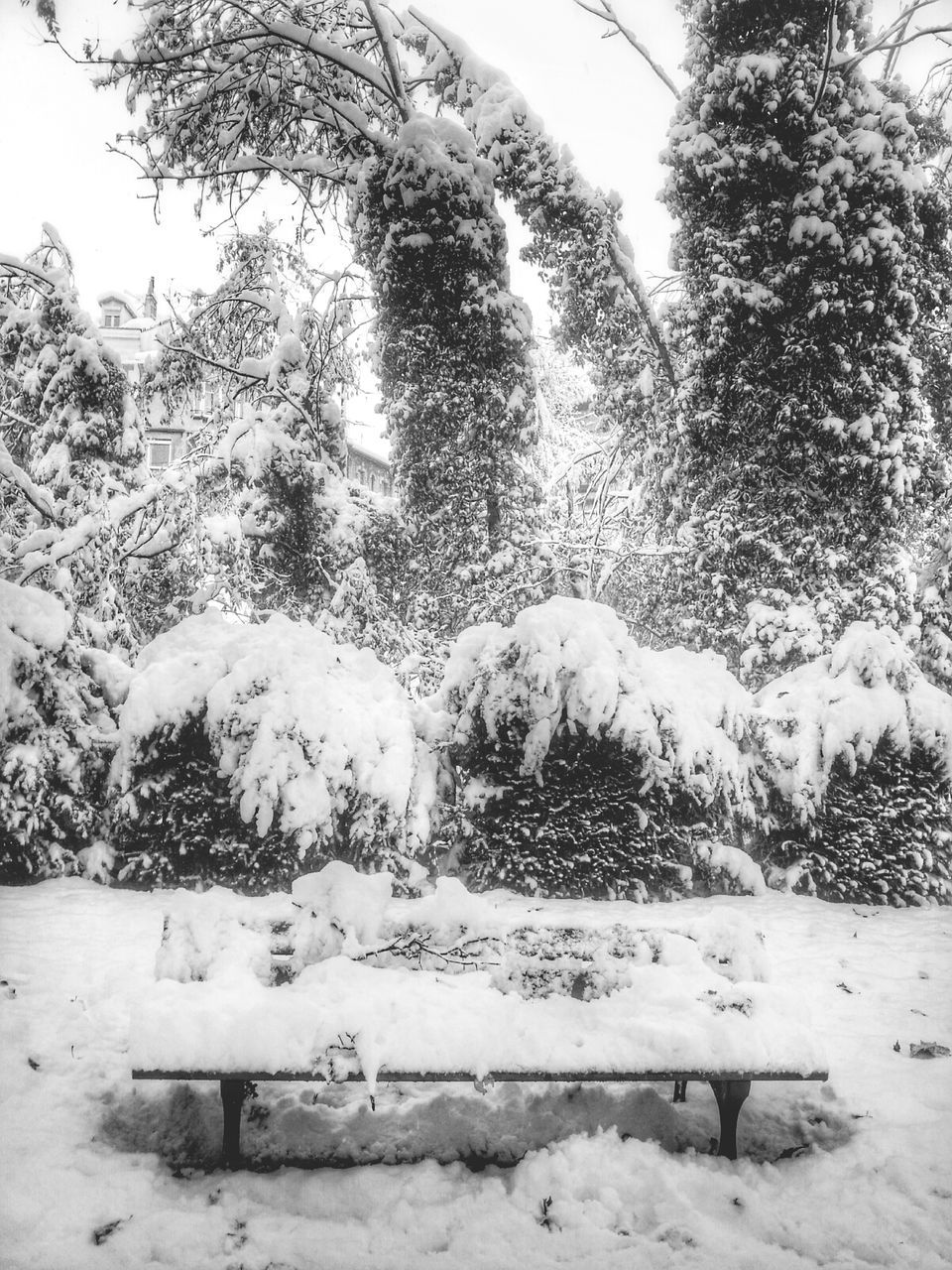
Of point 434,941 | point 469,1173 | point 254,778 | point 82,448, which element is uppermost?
point 82,448

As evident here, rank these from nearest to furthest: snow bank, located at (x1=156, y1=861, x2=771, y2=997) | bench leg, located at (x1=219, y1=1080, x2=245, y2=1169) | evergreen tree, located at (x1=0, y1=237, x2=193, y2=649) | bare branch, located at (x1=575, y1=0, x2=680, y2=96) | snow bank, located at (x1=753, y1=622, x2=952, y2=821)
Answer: bench leg, located at (x1=219, y1=1080, x2=245, y2=1169), snow bank, located at (x1=156, y1=861, x2=771, y2=997), snow bank, located at (x1=753, y1=622, x2=952, y2=821), evergreen tree, located at (x1=0, y1=237, x2=193, y2=649), bare branch, located at (x1=575, y1=0, x2=680, y2=96)

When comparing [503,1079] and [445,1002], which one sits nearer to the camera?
[503,1079]

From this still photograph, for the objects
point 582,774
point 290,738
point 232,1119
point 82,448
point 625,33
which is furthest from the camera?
point 625,33

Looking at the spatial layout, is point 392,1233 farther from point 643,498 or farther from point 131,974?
point 643,498

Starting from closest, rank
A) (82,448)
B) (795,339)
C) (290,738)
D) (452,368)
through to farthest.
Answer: (290,738) → (795,339) → (452,368) → (82,448)

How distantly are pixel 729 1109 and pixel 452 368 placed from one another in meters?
8.83

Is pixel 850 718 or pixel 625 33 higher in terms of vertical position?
pixel 625 33

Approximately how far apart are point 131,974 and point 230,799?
4.32 ft

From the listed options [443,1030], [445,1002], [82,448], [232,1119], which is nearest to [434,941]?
[445,1002]

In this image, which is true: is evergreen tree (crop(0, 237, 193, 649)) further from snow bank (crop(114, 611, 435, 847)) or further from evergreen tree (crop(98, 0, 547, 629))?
snow bank (crop(114, 611, 435, 847))

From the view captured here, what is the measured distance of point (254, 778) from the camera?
4.59 m

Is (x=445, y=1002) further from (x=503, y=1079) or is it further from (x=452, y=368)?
(x=452, y=368)

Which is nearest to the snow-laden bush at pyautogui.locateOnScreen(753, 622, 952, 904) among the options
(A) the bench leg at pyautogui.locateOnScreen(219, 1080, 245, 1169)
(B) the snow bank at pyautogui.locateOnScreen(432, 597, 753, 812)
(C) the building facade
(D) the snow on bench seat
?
(B) the snow bank at pyautogui.locateOnScreen(432, 597, 753, 812)

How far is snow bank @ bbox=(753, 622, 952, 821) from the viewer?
197 inches
